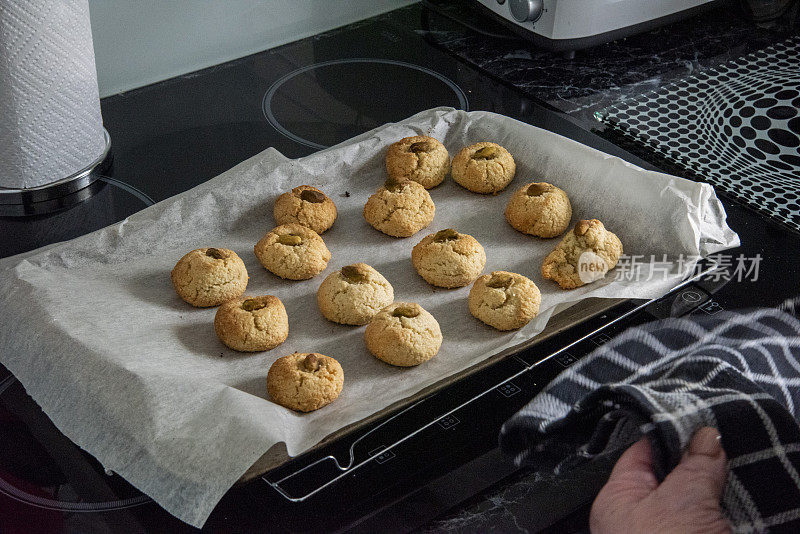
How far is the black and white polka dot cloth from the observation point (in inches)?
55.0

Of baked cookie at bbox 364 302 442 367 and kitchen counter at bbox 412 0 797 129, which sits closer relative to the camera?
baked cookie at bbox 364 302 442 367

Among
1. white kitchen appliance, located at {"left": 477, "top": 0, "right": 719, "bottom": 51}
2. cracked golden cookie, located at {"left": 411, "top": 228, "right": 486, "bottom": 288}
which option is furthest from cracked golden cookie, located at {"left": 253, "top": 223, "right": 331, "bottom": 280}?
white kitchen appliance, located at {"left": 477, "top": 0, "right": 719, "bottom": 51}

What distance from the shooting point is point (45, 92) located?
127 centimetres

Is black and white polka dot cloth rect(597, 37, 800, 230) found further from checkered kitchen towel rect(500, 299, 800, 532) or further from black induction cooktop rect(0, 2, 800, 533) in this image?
checkered kitchen towel rect(500, 299, 800, 532)

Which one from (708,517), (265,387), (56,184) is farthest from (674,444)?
(56,184)

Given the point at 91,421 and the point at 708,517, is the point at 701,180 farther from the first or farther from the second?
the point at 91,421

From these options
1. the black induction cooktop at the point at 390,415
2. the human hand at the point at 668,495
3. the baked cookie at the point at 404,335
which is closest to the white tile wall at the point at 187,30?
the black induction cooktop at the point at 390,415

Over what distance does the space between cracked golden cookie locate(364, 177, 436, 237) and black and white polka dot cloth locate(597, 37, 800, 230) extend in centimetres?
47

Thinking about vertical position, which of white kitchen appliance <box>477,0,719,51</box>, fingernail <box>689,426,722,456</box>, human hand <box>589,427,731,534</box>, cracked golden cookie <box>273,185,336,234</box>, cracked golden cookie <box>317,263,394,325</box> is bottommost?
cracked golden cookie <box>317,263,394,325</box>

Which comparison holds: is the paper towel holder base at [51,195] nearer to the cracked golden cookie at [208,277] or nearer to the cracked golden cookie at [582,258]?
the cracked golden cookie at [208,277]

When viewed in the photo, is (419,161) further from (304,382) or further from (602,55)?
(602,55)

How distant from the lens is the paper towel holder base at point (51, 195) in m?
1.35

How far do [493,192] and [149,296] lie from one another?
60 cm

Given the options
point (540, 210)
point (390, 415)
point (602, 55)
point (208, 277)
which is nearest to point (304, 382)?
point (390, 415)
